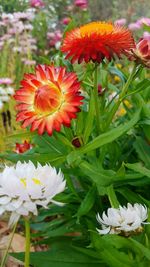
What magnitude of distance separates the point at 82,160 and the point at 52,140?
0.66 ft

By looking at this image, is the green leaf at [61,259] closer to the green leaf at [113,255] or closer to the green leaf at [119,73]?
the green leaf at [113,255]

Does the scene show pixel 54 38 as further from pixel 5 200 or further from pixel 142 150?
pixel 5 200

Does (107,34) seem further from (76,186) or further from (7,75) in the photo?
(7,75)

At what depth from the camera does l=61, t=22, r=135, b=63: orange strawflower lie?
152cm

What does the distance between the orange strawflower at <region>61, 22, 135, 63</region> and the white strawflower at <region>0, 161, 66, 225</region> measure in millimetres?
393

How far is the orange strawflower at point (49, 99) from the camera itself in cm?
143

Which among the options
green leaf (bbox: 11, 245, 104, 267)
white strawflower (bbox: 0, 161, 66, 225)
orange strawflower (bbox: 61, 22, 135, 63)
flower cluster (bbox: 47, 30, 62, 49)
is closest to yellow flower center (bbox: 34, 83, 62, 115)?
orange strawflower (bbox: 61, 22, 135, 63)

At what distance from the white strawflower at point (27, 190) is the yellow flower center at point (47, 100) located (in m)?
0.23

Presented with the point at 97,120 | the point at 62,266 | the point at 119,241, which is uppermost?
the point at 97,120

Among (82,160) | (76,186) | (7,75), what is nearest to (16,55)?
(7,75)

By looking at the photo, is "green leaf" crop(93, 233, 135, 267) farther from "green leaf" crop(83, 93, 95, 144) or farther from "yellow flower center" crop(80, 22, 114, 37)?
"yellow flower center" crop(80, 22, 114, 37)

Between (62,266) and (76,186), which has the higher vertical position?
(76,186)

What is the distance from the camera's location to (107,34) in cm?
158

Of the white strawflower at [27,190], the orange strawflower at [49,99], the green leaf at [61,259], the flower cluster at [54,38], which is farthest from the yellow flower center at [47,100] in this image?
the flower cluster at [54,38]
